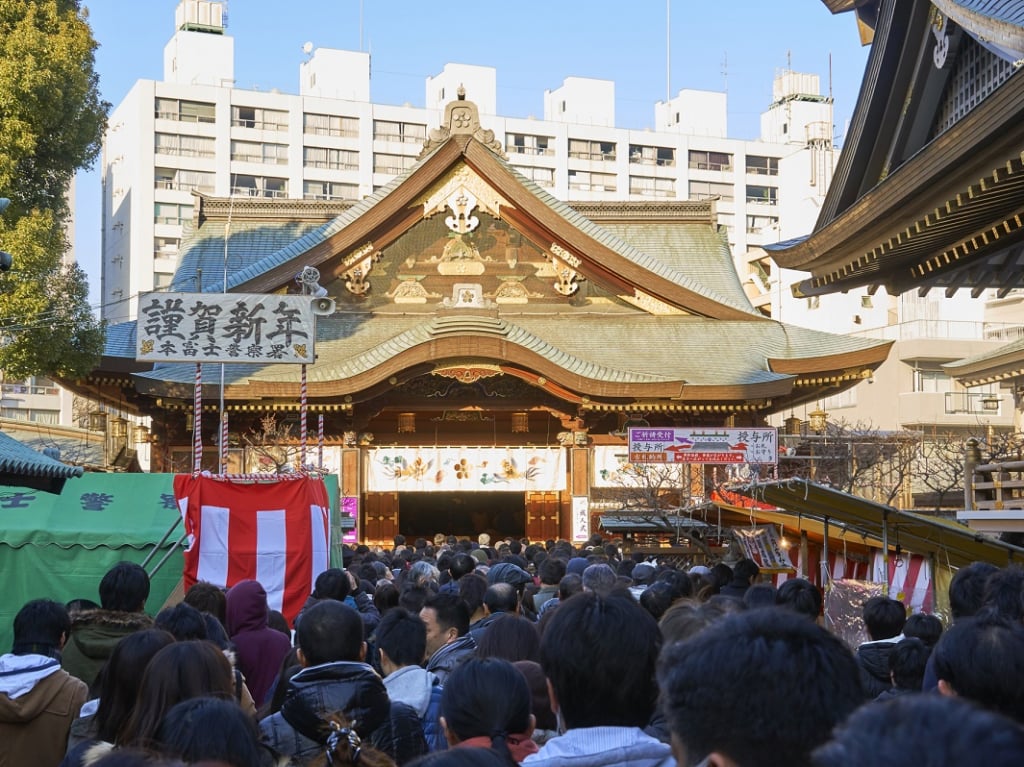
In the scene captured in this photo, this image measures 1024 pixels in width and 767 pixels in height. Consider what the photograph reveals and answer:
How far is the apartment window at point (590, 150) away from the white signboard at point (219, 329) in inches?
1889

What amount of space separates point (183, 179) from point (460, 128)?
2948 centimetres

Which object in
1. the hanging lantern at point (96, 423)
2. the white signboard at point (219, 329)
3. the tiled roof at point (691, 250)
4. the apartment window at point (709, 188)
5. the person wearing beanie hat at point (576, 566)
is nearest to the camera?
the person wearing beanie hat at point (576, 566)

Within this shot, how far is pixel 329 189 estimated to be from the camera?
5384 cm

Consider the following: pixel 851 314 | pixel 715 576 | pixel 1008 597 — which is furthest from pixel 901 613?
pixel 851 314

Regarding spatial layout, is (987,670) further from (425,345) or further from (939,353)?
(939,353)

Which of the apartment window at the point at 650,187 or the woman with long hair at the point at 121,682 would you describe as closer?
the woman with long hair at the point at 121,682

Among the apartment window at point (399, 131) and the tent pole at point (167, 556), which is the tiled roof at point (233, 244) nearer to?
the tent pole at point (167, 556)

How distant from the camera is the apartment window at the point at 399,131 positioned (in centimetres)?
5494

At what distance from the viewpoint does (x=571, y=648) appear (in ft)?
10.2

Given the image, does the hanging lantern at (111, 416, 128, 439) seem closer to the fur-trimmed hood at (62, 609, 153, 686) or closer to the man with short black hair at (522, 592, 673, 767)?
the fur-trimmed hood at (62, 609, 153, 686)

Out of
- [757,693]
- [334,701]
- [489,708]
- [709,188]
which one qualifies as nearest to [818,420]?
[334,701]

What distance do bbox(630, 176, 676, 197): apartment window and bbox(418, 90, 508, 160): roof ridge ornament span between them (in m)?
34.5

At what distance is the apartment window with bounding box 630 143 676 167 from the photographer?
58688 mm

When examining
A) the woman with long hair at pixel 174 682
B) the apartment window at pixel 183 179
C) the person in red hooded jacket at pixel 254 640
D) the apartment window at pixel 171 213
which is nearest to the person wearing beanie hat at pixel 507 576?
the person in red hooded jacket at pixel 254 640
